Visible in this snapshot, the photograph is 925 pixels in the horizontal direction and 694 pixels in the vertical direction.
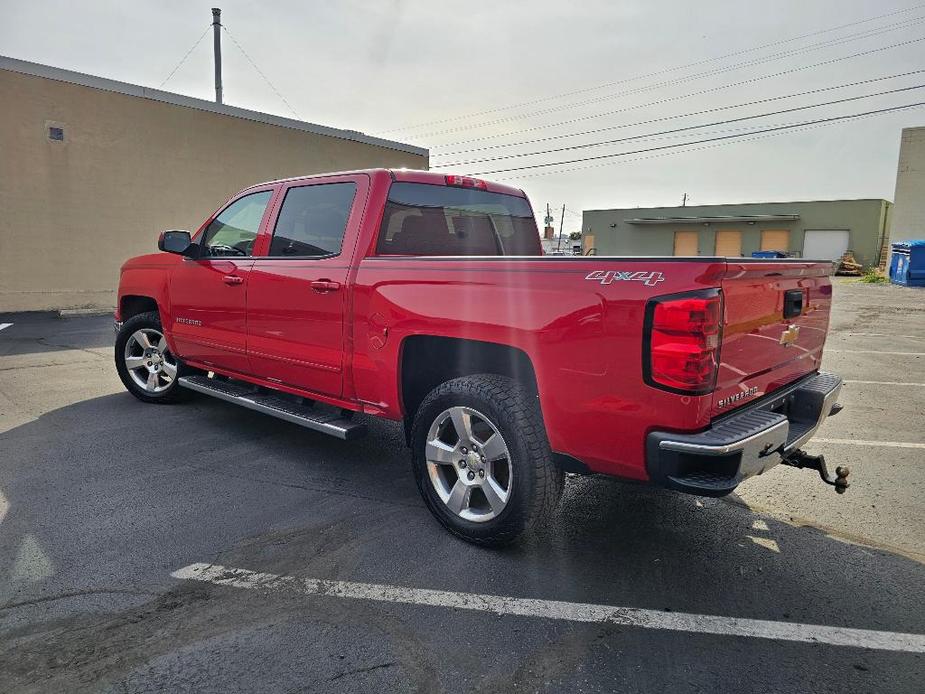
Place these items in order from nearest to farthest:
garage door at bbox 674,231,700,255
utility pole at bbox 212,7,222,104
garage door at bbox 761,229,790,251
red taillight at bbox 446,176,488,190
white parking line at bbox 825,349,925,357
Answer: red taillight at bbox 446,176,488,190
white parking line at bbox 825,349,925,357
utility pole at bbox 212,7,222,104
garage door at bbox 761,229,790,251
garage door at bbox 674,231,700,255

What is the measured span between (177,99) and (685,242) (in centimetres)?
4232

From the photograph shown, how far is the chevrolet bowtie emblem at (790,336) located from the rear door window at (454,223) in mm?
2167

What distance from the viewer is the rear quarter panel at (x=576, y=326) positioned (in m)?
2.60

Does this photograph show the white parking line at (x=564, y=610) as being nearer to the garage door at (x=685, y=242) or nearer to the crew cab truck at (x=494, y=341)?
the crew cab truck at (x=494, y=341)

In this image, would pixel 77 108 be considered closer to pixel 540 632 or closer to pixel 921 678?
pixel 540 632

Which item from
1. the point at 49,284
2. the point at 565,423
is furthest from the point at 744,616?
the point at 49,284

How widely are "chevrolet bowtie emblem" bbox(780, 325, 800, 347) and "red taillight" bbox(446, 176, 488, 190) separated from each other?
2.37m

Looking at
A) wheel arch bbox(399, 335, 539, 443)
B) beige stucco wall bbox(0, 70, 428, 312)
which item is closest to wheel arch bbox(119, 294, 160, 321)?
wheel arch bbox(399, 335, 539, 443)

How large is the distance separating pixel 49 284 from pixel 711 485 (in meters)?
15.2

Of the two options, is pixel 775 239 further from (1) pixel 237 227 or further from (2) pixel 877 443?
(1) pixel 237 227

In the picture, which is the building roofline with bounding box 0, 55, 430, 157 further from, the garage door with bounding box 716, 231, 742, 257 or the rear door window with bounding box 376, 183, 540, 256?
the garage door with bounding box 716, 231, 742, 257

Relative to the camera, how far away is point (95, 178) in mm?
14031

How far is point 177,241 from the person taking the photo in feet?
16.6

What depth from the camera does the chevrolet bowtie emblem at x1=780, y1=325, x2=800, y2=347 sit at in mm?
3193
